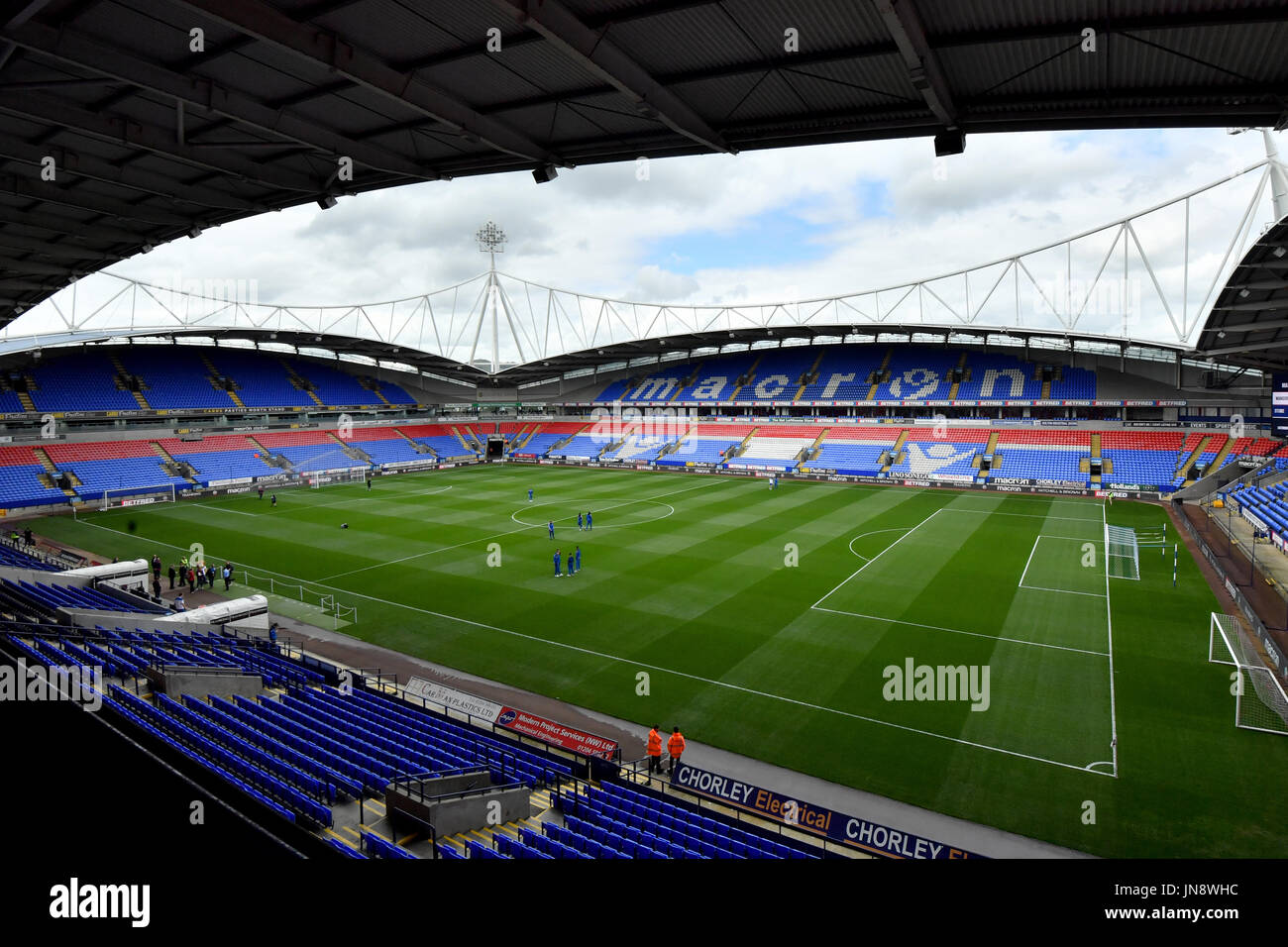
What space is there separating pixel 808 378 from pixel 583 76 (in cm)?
6200

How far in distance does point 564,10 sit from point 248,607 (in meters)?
19.0

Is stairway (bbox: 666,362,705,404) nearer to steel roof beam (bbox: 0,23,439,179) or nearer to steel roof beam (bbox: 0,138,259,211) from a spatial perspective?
steel roof beam (bbox: 0,138,259,211)

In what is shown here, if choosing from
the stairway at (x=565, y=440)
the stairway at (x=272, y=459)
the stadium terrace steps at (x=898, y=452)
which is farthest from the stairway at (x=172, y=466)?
the stadium terrace steps at (x=898, y=452)

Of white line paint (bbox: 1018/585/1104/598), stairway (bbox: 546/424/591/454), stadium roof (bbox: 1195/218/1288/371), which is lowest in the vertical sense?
white line paint (bbox: 1018/585/1104/598)

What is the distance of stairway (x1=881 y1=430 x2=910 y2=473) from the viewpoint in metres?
53.7

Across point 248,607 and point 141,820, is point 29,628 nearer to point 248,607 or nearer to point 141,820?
point 248,607

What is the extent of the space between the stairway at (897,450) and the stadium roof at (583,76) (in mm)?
47032

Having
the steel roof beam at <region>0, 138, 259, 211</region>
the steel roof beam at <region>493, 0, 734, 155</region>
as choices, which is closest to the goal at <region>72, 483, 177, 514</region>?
the steel roof beam at <region>0, 138, 259, 211</region>

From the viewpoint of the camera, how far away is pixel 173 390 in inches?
2254

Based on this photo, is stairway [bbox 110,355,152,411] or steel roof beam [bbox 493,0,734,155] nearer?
steel roof beam [bbox 493,0,734,155]

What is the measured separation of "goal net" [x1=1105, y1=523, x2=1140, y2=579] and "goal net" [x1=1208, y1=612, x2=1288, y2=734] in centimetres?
653

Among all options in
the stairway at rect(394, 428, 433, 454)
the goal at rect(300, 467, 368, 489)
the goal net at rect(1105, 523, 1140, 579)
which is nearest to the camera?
the goal net at rect(1105, 523, 1140, 579)

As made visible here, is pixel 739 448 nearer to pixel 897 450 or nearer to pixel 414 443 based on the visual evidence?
pixel 897 450
